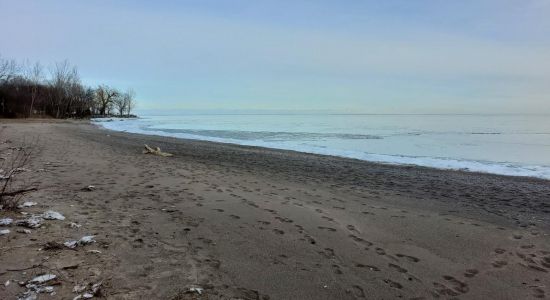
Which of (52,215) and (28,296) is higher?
(52,215)

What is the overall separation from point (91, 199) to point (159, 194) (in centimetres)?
132

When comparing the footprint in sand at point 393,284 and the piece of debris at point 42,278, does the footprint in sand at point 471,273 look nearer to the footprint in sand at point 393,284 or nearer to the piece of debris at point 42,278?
the footprint in sand at point 393,284

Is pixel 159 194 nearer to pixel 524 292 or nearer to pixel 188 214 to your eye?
pixel 188 214

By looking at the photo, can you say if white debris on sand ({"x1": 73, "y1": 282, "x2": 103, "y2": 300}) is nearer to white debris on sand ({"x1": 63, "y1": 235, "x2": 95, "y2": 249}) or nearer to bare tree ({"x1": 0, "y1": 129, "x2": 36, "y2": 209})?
white debris on sand ({"x1": 63, "y1": 235, "x2": 95, "y2": 249})

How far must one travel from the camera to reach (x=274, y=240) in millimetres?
5906

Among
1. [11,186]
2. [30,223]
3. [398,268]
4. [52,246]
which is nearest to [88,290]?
[52,246]

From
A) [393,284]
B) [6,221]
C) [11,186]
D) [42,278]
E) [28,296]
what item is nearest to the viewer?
[28,296]

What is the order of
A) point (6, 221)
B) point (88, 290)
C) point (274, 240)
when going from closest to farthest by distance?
point (88, 290), point (6, 221), point (274, 240)

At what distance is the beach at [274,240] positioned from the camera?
4367 millimetres

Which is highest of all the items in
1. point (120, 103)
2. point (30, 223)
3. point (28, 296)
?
point (120, 103)

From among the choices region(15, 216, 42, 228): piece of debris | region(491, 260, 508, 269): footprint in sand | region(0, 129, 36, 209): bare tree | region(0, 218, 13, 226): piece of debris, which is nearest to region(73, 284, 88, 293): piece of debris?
region(15, 216, 42, 228): piece of debris

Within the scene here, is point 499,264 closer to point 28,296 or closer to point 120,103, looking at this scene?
point 28,296

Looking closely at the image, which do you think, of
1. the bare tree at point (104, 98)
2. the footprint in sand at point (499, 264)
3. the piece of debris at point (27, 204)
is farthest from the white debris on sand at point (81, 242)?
the bare tree at point (104, 98)

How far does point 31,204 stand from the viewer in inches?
273
